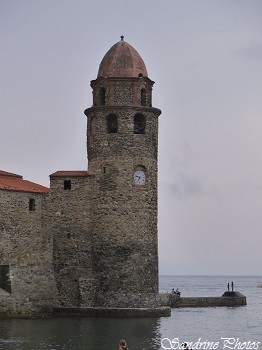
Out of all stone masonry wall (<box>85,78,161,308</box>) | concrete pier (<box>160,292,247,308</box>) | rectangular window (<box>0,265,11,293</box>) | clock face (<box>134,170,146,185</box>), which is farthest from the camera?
concrete pier (<box>160,292,247,308</box>)

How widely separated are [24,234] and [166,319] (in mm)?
9068

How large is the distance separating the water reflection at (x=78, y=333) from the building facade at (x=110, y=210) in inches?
87.7

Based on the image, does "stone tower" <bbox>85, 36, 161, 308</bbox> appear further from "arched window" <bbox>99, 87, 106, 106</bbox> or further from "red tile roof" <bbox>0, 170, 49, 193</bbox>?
"red tile roof" <bbox>0, 170, 49, 193</bbox>

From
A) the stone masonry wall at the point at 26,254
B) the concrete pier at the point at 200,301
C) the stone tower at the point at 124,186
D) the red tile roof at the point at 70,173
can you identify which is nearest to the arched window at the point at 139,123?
the stone tower at the point at 124,186

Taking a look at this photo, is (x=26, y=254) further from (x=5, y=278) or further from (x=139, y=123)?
(x=139, y=123)

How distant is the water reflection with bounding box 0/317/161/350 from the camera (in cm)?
3075

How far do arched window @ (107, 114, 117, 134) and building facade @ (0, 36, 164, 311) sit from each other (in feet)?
0.18

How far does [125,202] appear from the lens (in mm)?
42031

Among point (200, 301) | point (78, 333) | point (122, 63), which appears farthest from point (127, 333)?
point (200, 301)

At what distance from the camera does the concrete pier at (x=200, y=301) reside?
2173 inches

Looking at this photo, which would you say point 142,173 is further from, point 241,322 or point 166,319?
point 241,322

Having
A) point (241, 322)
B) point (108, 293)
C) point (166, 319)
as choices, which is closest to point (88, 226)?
point (108, 293)

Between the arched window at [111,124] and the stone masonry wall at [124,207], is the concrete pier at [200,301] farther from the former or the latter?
the arched window at [111,124]

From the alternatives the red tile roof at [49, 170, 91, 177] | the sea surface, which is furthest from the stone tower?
the sea surface
